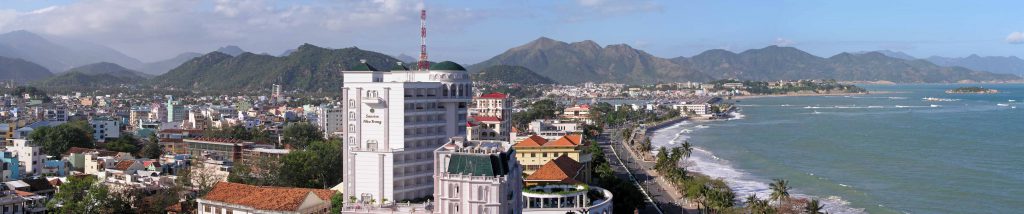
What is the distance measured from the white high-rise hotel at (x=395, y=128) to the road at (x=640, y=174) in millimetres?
10524

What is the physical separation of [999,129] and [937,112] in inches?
1417

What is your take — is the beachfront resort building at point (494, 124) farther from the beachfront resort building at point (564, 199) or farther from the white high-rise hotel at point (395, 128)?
the beachfront resort building at point (564, 199)

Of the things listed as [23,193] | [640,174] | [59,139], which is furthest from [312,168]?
[59,139]

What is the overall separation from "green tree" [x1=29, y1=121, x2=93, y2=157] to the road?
33636 millimetres

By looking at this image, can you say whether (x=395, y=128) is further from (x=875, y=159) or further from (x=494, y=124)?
(x=875, y=159)

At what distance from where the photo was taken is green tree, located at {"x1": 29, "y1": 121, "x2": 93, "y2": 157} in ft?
172

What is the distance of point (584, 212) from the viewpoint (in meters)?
27.7

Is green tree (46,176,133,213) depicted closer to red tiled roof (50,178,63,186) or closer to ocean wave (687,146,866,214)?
red tiled roof (50,178,63,186)

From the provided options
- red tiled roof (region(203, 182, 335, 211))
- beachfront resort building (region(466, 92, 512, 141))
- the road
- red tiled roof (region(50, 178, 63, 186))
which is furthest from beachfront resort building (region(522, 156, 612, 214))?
beachfront resort building (region(466, 92, 512, 141))

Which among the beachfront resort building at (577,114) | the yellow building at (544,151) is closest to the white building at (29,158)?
the yellow building at (544,151)

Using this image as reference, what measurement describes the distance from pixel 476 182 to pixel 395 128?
831 cm

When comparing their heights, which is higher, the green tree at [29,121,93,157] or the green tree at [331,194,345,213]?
the green tree at [29,121,93,157]

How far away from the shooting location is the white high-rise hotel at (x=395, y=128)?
101ft

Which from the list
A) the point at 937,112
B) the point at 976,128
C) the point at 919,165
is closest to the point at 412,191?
the point at 919,165
